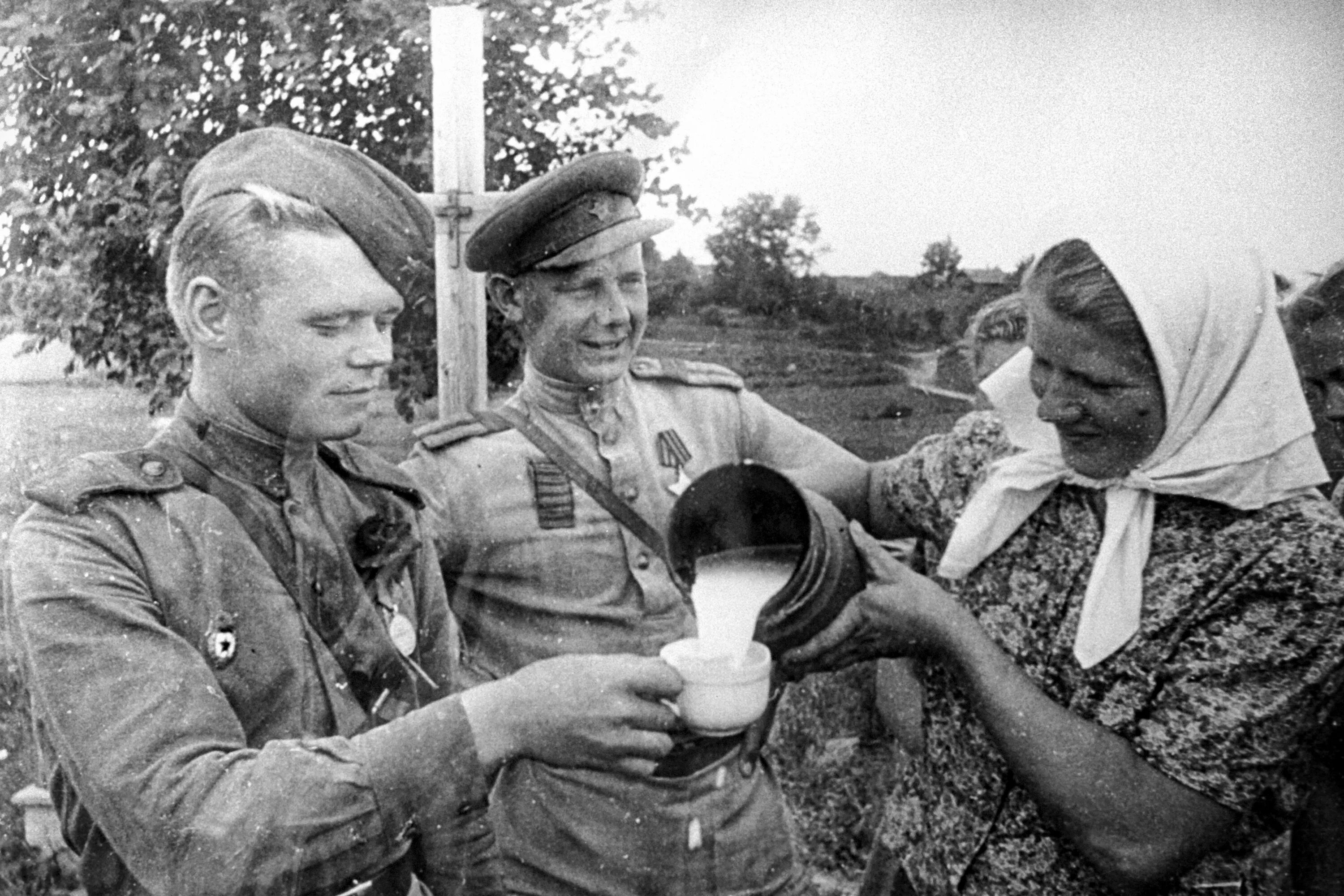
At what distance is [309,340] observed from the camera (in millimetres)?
934

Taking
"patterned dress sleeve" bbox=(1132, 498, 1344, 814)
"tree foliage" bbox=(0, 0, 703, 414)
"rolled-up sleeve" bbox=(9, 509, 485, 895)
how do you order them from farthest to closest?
"tree foliage" bbox=(0, 0, 703, 414) < "patterned dress sleeve" bbox=(1132, 498, 1344, 814) < "rolled-up sleeve" bbox=(9, 509, 485, 895)

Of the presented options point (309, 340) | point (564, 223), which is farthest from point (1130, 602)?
point (309, 340)

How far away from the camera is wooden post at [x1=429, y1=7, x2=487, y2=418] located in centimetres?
115

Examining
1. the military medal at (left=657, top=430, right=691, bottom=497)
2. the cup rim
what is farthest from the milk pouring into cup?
the military medal at (left=657, top=430, right=691, bottom=497)

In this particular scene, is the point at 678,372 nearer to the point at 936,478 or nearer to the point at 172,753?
the point at 936,478

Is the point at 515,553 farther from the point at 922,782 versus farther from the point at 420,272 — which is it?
the point at 922,782

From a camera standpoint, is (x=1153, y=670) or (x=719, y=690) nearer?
(x=719, y=690)

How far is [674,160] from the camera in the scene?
4.10 feet

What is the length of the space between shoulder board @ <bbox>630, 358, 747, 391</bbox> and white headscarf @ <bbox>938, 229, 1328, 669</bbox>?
50 cm

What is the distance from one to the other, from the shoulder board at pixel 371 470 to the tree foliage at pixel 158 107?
0.15 meters

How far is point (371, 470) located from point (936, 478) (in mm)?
625

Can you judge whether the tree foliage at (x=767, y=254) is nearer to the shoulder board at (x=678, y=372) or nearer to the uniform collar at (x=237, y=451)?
the shoulder board at (x=678, y=372)

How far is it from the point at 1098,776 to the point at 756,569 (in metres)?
0.38

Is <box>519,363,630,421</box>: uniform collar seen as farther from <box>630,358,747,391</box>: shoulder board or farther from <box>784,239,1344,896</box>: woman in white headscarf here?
<box>784,239,1344,896</box>: woman in white headscarf
